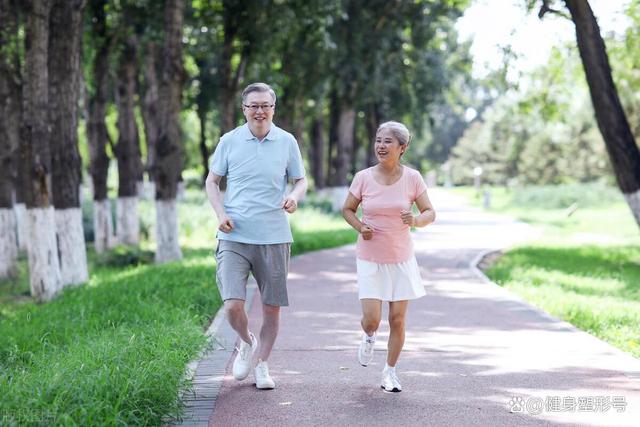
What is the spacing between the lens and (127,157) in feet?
69.9

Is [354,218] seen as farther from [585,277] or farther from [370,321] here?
[585,277]

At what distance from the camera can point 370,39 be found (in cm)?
2870

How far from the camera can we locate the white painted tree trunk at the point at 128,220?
21312 mm

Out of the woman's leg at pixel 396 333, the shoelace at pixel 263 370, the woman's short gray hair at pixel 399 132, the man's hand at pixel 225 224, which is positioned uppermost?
the woman's short gray hair at pixel 399 132

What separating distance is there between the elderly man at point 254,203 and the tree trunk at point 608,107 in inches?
404

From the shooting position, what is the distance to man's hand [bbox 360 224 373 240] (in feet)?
19.3

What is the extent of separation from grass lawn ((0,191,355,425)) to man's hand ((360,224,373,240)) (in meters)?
1.52

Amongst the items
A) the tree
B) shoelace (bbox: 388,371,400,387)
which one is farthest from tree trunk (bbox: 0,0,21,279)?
shoelace (bbox: 388,371,400,387)

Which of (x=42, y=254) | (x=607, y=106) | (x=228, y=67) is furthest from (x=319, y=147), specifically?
(x=42, y=254)

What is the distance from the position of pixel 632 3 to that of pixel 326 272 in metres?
9.40

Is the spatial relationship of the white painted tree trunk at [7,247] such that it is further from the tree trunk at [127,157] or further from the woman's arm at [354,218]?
the woman's arm at [354,218]

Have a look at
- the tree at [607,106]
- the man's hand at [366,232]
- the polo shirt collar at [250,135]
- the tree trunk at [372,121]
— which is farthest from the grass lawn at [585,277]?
the tree trunk at [372,121]

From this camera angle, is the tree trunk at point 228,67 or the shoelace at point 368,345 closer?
the shoelace at point 368,345

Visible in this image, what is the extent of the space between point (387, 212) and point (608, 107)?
33.4 ft
